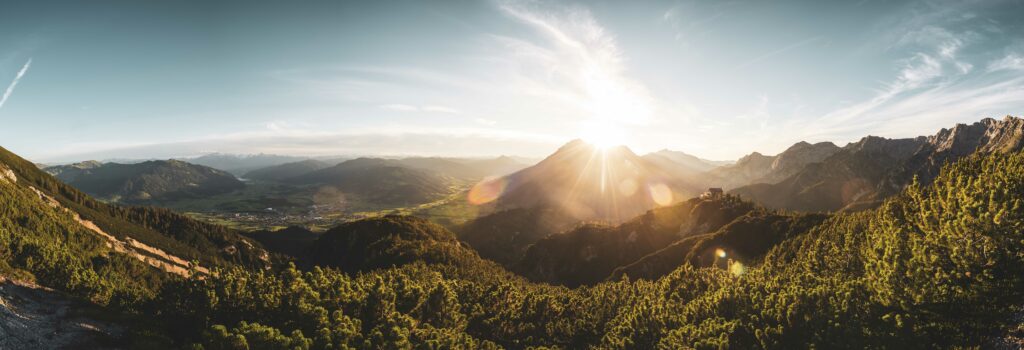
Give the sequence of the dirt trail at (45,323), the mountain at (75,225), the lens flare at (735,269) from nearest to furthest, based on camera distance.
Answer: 1. the dirt trail at (45,323)
2. the mountain at (75,225)
3. the lens flare at (735,269)

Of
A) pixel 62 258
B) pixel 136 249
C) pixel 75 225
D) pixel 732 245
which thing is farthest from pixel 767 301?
pixel 136 249

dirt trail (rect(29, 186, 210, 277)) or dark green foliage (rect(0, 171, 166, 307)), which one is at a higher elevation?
dark green foliage (rect(0, 171, 166, 307))

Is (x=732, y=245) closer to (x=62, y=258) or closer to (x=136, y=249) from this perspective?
(x=62, y=258)

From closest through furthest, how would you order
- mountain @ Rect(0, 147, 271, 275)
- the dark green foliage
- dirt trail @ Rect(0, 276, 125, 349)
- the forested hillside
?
1. dirt trail @ Rect(0, 276, 125, 349)
2. the forested hillside
3. the dark green foliage
4. mountain @ Rect(0, 147, 271, 275)

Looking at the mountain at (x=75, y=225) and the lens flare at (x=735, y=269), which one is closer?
the mountain at (x=75, y=225)

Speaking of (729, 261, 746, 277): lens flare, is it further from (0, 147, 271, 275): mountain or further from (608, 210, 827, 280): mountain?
(0, 147, 271, 275): mountain

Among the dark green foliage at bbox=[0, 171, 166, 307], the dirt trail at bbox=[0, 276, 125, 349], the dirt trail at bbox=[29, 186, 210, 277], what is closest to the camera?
the dirt trail at bbox=[0, 276, 125, 349]

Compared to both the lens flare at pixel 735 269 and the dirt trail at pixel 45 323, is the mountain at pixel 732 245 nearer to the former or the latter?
the lens flare at pixel 735 269

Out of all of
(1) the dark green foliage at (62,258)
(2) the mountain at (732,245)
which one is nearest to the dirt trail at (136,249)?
(1) the dark green foliage at (62,258)

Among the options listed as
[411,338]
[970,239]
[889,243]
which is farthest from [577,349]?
[970,239]

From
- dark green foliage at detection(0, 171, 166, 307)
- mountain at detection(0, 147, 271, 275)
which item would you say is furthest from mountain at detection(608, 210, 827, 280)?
dark green foliage at detection(0, 171, 166, 307)

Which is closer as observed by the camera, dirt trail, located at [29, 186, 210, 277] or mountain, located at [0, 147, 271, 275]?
mountain, located at [0, 147, 271, 275]
